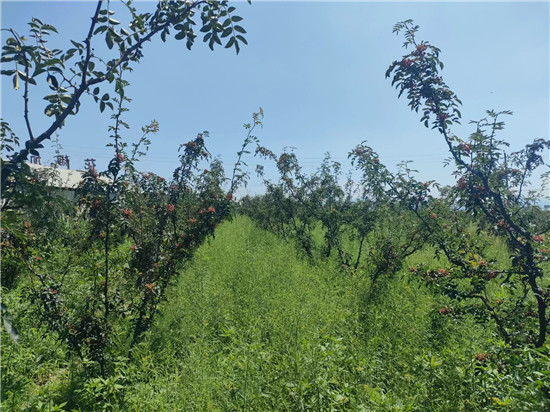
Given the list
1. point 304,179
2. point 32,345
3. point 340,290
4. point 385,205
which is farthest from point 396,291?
point 32,345

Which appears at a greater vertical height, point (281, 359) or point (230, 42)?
point (230, 42)

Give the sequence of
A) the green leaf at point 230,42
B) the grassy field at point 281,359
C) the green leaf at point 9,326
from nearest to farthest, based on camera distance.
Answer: the green leaf at point 9,326, the green leaf at point 230,42, the grassy field at point 281,359

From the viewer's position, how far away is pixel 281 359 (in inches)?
124

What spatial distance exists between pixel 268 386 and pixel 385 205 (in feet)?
18.9

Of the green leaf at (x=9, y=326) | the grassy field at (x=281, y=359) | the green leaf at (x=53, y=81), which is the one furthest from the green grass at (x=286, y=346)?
the green leaf at (x=53, y=81)

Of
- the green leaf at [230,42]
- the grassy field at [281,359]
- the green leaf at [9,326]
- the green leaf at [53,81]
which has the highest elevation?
the green leaf at [230,42]

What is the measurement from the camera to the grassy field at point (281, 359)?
7.77ft

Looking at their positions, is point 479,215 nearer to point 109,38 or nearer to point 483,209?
point 483,209

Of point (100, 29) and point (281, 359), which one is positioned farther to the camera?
point (281, 359)

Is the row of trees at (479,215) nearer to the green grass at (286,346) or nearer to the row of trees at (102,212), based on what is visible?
the green grass at (286,346)

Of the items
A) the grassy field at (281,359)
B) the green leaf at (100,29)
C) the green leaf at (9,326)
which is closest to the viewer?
the green leaf at (9,326)

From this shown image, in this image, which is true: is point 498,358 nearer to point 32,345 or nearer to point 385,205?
point 32,345

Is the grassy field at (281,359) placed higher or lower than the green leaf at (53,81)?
lower

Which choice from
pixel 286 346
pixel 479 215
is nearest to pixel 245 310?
pixel 286 346
